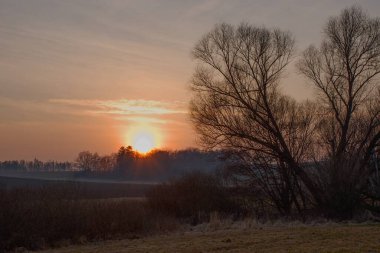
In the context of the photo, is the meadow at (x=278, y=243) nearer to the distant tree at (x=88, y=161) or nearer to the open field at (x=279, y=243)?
the open field at (x=279, y=243)

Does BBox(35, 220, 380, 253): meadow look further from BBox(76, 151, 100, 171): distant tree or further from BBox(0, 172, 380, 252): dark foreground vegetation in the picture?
BBox(76, 151, 100, 171): distant tree

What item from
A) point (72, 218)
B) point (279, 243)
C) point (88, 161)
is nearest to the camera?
point (279, 243)

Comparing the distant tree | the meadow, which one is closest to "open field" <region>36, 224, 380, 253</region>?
the meadow

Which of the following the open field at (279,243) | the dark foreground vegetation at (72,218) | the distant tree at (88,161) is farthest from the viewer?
the distant tree at (88,161)

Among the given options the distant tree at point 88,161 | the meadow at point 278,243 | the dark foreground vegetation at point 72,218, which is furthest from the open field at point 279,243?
the distant tree at point 88,161

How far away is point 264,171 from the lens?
126 feet

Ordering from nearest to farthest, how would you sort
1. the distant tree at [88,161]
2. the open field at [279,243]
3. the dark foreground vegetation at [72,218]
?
the open field at [279,243] < the dark foreground vegetation at [72,218] < the distant tree at [88,161]

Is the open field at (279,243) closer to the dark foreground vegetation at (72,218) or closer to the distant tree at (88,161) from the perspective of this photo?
the dark foreground vegetation at (72,218)

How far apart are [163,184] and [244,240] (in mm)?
20421

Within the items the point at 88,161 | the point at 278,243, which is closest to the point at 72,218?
the point at 278,243

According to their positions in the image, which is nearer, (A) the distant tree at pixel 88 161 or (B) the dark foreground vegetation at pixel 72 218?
(B) the dark foreground vegetation at pixel 72 218

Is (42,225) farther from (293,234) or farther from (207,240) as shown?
(293,234)

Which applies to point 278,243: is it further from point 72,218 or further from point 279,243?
point 72,218

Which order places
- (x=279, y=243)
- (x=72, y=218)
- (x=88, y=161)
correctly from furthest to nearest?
(x=88, y=161) → (x=72, y=218) → (x=279, y=243)
